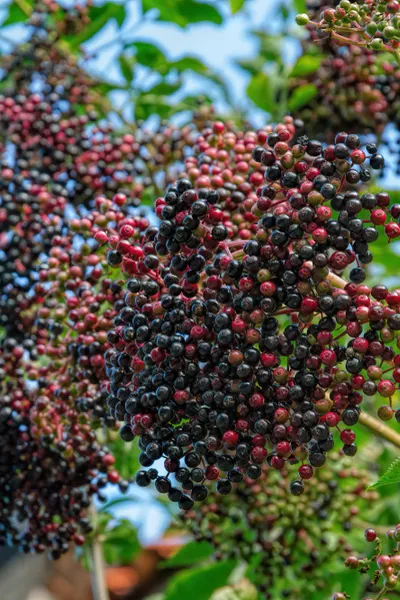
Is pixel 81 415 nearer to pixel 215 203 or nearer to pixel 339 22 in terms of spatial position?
pixel 215 203

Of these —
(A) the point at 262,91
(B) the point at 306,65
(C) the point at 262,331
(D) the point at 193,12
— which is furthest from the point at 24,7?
(C) the point at 262,331

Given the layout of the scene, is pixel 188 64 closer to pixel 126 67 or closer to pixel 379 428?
pixel 126 67

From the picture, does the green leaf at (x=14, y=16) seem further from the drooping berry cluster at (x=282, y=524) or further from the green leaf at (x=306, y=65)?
the drooping berry cluster at (x=282, y=524)

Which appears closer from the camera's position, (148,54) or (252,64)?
(148,54)

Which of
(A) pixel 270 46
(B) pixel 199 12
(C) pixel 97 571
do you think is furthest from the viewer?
(A) pixel 270 46

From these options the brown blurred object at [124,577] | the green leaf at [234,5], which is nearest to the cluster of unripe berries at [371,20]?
the green leaf at [234,5]

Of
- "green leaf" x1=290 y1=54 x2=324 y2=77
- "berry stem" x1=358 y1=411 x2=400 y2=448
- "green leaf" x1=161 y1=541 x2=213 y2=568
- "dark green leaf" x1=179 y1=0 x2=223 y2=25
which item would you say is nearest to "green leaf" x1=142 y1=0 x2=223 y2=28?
"dark green leaf" x1=179 y1=0 x2=223 y2=25
